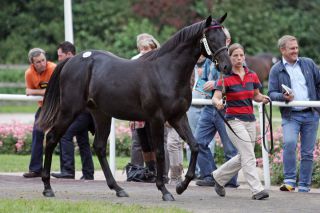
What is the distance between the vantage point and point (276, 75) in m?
10.5

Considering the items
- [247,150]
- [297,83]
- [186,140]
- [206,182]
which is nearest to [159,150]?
[186,140]

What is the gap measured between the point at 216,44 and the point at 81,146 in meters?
3.25

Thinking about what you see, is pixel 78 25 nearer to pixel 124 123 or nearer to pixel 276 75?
pixel 124 123

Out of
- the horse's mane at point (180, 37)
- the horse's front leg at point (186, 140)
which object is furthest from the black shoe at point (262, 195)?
the horse's mane at point (180, 37)

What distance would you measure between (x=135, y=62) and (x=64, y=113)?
3.46 ft

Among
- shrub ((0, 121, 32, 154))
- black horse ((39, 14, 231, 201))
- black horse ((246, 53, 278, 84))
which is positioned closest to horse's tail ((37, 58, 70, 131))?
black horse ((39, 14, 231, 201))

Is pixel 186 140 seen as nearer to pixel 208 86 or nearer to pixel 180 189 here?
pixel 180 189

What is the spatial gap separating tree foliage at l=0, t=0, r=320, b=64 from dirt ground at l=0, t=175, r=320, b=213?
1940cm

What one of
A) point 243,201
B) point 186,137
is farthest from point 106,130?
point 243,201

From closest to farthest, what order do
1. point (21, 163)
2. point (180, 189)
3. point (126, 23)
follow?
point (180, 189), point (21, 163), point (126, 23)

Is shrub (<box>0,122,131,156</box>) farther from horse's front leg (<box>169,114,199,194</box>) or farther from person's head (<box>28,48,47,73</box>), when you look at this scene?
horse's front leg (<box>169,114,199,194</box>)

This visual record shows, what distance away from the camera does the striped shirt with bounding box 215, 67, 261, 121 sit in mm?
9797

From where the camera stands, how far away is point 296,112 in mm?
10453

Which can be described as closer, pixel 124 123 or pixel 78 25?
pixel 124 123
